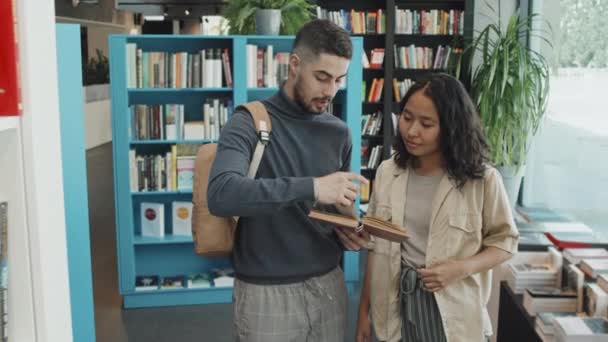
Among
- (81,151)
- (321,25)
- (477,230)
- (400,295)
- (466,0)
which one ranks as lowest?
(400,295)

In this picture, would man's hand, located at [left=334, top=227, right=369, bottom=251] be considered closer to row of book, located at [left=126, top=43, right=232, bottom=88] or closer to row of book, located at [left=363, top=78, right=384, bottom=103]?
row of book, located at [left=126, top=43, right=232, bottom=88]

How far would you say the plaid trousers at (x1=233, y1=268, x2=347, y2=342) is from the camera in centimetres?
184

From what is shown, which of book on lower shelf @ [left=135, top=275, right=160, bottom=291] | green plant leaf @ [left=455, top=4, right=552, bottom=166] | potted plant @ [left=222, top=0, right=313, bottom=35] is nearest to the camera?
potted plant @ [left=222, top=0, right=313, bottom=35]

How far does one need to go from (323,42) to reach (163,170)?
3097 millimetres

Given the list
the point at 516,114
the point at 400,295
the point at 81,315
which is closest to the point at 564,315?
the point at 400,295

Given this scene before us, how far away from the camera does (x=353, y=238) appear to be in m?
1.87

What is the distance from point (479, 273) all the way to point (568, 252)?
100 centimetres

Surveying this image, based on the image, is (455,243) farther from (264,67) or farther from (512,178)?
(512,178)

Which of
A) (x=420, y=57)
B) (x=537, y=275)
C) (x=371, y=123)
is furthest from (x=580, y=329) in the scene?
(x=420, y=57)

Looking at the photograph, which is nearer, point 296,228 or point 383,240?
point 296,228

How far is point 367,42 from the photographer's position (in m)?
7.86

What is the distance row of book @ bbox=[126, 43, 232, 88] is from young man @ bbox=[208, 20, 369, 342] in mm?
2801

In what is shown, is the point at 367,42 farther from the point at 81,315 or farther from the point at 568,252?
the point at 81,315

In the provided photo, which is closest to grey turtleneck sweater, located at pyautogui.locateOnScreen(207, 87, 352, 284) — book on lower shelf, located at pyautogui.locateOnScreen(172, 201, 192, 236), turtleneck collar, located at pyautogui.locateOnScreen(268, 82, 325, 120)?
turtleneck collar, located at pyautogui.locateOnScreen(268, 82, 325, 120)
